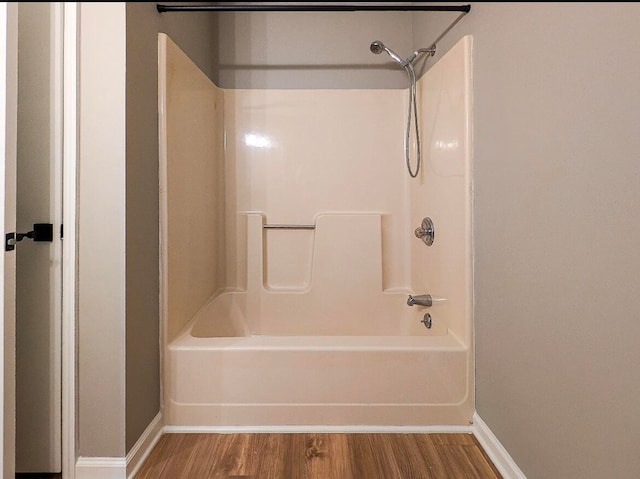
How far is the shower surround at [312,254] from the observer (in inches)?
73.5

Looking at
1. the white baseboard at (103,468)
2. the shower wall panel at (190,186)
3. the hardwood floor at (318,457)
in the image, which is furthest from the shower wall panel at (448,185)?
the white baseboard at (103,468)

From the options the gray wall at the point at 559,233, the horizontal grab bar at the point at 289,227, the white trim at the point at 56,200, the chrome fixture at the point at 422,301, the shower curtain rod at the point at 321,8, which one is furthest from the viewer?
the horizontal grab bar at the point at 289,227

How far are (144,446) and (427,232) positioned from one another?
1544 millimetres

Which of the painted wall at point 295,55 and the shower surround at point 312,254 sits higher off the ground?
the painted wall at point 295,55

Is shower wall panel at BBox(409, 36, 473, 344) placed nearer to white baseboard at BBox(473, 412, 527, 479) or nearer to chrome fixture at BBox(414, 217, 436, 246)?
chrome fixture at BBox(414, 217, 436, 246)

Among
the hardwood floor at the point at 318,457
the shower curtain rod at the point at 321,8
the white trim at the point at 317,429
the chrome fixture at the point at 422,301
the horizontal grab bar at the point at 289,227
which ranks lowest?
the hardwood floor at the point at 318,457

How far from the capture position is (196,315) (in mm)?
2301

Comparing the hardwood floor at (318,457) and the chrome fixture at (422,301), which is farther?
the chrome fixture at (422,301)

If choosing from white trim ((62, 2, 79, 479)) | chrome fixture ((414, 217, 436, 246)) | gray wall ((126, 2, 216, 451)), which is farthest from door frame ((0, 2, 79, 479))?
chrome fixture ((414, 217, 436, 246))

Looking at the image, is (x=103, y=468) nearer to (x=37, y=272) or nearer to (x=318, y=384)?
(x=37, y=272)

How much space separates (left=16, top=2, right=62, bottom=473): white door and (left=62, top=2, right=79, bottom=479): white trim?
0.04 m

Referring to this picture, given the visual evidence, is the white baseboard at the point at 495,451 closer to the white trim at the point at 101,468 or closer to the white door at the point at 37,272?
the white trim at the point at 101,468

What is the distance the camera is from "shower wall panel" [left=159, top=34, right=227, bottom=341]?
1.92 metres

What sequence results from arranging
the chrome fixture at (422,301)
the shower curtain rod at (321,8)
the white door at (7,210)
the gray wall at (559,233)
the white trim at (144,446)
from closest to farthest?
1. the gray wall at (559,233)
2. the white door at (7,210)
3. the white trim at (144,446)
4. the shower curtain rod at (321,8)
5. the chrome fixture at (422,301)
